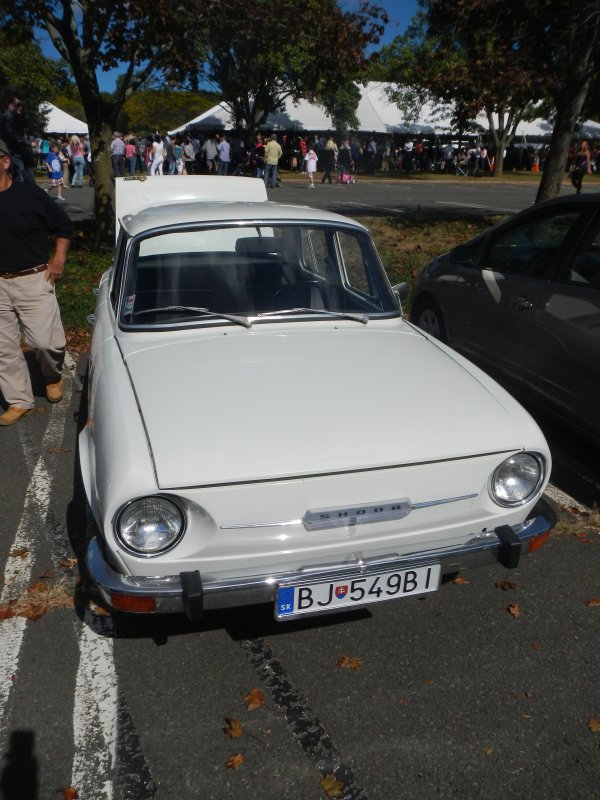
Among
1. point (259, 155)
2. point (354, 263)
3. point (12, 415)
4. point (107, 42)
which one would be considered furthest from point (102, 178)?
point (259, 155)

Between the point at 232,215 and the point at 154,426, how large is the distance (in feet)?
5.70

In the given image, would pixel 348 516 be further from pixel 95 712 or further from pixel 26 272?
pixel 26 272

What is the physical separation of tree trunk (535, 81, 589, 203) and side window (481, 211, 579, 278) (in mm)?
7675

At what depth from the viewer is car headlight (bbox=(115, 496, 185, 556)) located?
252cm

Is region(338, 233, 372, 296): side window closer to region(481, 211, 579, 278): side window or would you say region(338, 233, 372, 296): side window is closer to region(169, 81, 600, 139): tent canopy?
region(481, 211, 579, 278): side window

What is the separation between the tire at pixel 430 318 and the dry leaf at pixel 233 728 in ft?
13.3

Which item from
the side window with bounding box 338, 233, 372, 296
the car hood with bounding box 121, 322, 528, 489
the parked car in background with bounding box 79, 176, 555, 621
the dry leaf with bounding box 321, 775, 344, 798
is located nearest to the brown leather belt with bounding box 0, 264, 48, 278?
the parked car in background with bounding box 79, 176, 555, 621

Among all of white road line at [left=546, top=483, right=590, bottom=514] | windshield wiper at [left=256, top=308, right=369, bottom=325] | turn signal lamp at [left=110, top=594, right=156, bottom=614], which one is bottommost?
white road line at [left=546, top=483, right=590, bottom=514]

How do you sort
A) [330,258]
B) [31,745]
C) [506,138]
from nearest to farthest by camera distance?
[31,745], [330,258], [506,138]

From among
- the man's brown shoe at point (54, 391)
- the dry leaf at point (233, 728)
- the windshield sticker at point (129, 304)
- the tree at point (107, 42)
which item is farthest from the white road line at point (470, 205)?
the dry leaf at point (233, 728)

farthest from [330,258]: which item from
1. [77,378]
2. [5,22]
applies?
[5,22]

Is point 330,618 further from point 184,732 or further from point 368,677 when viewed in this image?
point 184,732

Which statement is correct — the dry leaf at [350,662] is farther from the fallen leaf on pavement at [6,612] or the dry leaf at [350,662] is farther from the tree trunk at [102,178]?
the tree trunk at [102,178]

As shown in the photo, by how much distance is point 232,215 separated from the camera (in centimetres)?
402
